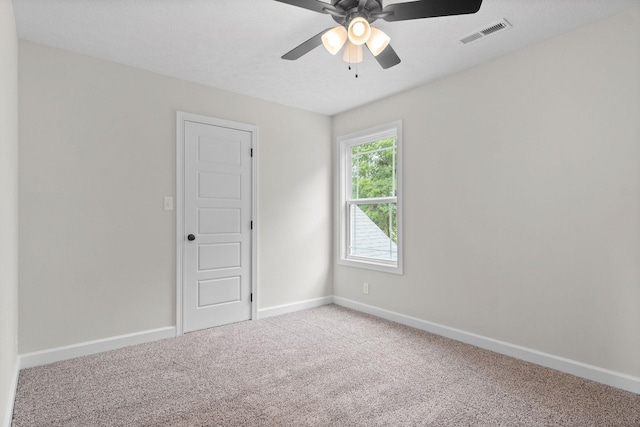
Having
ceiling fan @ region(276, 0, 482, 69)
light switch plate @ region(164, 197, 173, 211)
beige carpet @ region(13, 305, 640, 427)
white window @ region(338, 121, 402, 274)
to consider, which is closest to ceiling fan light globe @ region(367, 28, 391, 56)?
ceiling fan @ region(276, 0, 482, 69)

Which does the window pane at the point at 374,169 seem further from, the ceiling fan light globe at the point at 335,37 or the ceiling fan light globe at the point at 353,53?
the ceiling fan light globe at the point at 335,37

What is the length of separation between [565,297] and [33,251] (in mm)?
4005

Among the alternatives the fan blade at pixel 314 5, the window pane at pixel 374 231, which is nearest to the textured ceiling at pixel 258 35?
A: the fan blade at pixel 314 5

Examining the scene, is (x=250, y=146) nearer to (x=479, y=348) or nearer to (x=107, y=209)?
(x=107, y=209)

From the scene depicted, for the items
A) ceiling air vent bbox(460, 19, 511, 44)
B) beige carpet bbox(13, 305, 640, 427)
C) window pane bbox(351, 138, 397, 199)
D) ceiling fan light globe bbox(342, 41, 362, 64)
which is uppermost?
ceiling air vent bbox(460, 19, 511, 44)

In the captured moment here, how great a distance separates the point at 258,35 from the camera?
268 cm

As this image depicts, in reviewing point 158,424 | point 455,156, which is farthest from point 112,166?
point 455,156

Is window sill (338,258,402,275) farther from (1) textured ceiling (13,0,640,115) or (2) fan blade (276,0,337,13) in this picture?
(2) fan blade (276,0,337,13)

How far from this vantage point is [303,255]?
446cm

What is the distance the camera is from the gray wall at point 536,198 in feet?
7.95

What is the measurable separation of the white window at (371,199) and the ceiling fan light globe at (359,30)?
190 cm

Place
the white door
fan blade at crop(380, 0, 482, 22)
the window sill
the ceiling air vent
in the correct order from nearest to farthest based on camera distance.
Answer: fan blade at crop(380, 0, 482, 22)
the ceiling air vent
the white door
the window sill

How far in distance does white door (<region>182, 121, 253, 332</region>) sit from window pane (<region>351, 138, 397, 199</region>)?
1.35 metres

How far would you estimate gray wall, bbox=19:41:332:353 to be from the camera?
279 cm
